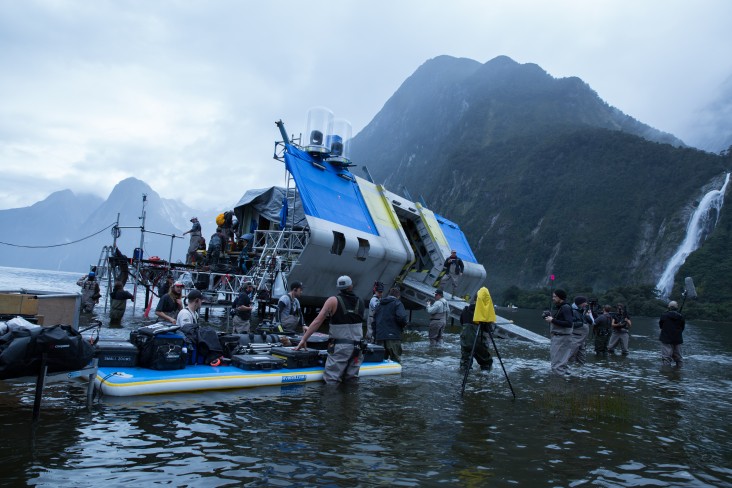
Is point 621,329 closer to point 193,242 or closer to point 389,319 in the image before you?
point 389,319

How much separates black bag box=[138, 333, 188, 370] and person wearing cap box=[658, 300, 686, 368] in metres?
12.3

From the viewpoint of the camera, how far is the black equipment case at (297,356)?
9172 mm

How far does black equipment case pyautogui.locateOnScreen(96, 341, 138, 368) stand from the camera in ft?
25.7

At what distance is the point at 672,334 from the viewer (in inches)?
553

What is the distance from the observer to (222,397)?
24.9 feet

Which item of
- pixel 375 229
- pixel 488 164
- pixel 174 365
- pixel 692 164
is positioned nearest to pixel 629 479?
pixel 174 365

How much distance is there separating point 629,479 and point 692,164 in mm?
110938

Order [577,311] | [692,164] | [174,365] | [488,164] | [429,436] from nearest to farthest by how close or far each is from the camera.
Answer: [429,436]
[174,365]
[577,311]
[692,164]
[488,164]

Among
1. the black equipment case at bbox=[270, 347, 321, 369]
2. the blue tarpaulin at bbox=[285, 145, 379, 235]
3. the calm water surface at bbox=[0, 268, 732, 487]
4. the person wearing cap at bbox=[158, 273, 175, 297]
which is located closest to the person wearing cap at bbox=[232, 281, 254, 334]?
the black equipment case at bbox=[270, 347, 321, 369]

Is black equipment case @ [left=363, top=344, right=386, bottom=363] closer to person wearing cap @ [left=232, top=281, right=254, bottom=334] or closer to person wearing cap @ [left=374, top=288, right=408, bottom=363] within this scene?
person wearing cap @ [left=374, top=288, right=408, bottom=363]

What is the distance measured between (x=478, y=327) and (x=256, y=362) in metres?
4.22

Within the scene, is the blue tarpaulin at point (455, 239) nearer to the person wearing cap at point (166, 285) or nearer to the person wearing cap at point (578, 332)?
the person wearing cap at point (166, 285)

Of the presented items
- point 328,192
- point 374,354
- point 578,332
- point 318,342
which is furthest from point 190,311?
point 328,192

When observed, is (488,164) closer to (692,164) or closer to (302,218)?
(692,164)
